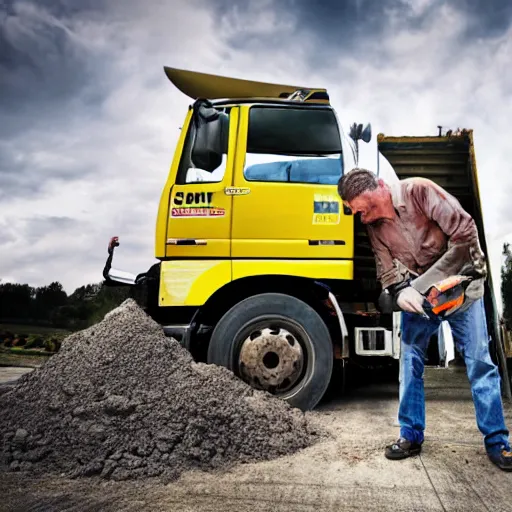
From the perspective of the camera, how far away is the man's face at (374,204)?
3490mm

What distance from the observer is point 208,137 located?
14.9ft

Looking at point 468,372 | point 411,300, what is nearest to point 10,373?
point 411,300

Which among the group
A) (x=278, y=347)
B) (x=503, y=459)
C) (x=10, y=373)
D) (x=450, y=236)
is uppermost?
(x=450, y=236)

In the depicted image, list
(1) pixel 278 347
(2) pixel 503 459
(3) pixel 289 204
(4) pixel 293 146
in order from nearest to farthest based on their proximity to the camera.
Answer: (2) pixel 503 459 → (1) pixel 278 347 → (3) pixel 289 204 → (4) pixel 293 146

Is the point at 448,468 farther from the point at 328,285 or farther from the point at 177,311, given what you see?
the point at 177,311

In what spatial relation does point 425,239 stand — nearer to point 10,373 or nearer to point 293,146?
point 293,146

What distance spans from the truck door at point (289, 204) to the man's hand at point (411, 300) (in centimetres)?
113

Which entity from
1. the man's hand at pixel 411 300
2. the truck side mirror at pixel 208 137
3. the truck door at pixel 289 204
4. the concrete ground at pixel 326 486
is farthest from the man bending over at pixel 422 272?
the truck side mirror at pixel 208 137

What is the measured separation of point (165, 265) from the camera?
14.6 ft

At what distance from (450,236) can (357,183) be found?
0.71 meters

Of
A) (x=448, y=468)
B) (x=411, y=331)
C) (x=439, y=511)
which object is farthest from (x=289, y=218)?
(x=439, y=511)

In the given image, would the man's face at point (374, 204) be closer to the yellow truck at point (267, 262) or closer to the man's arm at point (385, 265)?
the man's arm at point (385, 265)

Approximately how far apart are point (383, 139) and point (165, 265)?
2.66 metres

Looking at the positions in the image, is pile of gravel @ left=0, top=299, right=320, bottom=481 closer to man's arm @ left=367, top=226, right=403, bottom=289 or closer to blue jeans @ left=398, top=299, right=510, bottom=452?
blue jeans @ left=398, top=299, right=510, bottom=452
